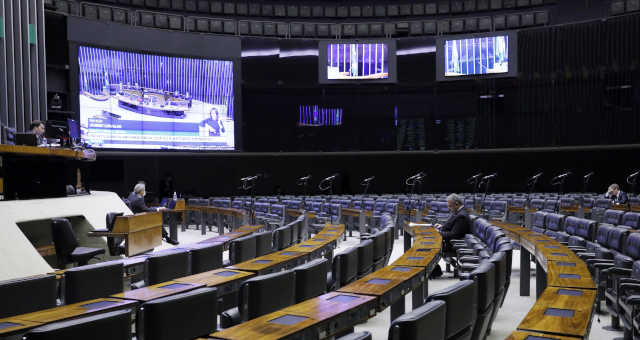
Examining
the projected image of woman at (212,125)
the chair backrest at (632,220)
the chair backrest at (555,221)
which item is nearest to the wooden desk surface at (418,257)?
the chair backrest at (555,221)

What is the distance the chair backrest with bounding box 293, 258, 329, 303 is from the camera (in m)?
3.28

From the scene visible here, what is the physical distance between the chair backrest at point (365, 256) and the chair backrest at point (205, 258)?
1.21 m

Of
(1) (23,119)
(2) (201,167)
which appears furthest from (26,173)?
(2) (201,167)

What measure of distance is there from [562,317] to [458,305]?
49cm

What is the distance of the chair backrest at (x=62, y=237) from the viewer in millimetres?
5898

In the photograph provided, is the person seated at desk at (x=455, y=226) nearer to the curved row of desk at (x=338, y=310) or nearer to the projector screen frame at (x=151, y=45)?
the curved row of desk at (x=338, y=310)

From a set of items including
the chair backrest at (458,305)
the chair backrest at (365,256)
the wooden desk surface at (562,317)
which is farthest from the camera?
the chair backrest at (365,256)

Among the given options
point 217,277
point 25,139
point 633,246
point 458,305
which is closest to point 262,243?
point 217,277

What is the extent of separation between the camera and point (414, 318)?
2.05 m

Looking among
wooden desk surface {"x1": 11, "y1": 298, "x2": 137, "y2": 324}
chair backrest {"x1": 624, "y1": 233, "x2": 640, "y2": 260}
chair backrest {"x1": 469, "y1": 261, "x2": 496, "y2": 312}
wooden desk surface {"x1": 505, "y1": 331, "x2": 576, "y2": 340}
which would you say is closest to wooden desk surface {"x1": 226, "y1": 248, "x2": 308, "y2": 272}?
wooden desk surface {"x1": 11, "y1": 298, "x2": 137, "y2": 324}

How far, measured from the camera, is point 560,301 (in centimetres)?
289

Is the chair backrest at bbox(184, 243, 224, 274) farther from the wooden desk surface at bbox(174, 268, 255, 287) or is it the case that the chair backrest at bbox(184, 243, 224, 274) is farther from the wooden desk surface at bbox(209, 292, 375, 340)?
the wooden desk surface at bbox(209, 292, 375, 340)

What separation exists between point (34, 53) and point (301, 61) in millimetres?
7853

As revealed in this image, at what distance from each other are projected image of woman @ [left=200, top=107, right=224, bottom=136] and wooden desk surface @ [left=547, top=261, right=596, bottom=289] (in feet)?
43.0
